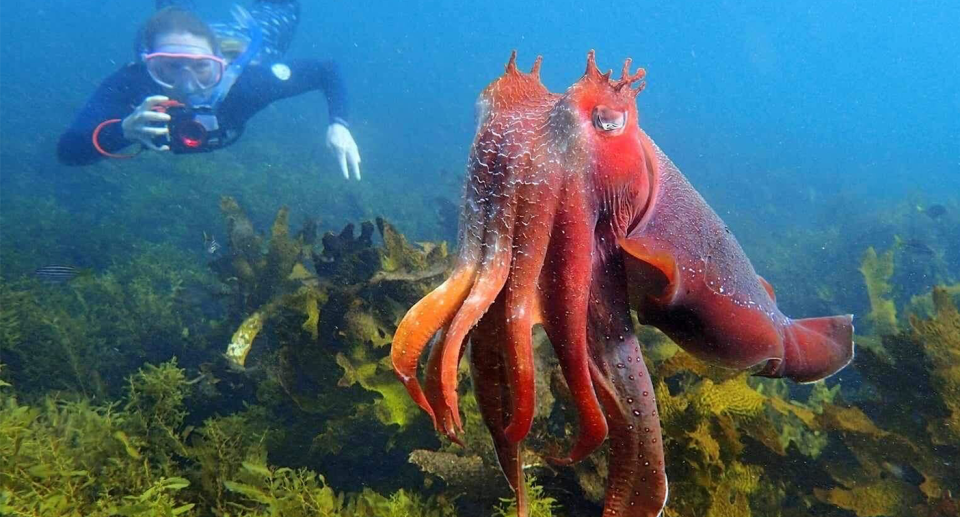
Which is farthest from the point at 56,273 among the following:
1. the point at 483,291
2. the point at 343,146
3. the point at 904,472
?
the point at 904,472

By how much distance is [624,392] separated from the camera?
1523 millimetres

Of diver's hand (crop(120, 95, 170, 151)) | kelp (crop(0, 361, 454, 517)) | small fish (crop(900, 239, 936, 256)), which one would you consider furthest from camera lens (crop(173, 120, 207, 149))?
small fish (crop(900, 239, 936, 256))

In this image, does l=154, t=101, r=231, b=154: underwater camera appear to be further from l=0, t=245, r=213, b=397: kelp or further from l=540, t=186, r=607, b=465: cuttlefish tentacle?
l=540, t=186, r=607, b=465: cuttlefish tentacle

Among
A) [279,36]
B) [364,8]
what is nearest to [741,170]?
[279,36]

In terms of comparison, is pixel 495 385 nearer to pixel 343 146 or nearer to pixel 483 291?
pixel 483 291

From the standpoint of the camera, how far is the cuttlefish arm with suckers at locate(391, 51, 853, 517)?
126cm

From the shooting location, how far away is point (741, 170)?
3766cm

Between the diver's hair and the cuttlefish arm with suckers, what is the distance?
904cm

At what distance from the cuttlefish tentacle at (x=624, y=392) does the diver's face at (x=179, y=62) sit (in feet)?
29.7

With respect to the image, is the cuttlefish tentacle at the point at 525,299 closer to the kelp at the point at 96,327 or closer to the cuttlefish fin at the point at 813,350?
the cuttlefish fin at the point at 813,350

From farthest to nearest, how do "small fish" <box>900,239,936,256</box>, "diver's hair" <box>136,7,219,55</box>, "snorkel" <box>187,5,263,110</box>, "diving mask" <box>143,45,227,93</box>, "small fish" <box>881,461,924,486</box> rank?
"small fish" <box>900,239,936,256</box>
"snorkel" <box>187,5,263,110</box>
"diver's hair" <box>136,7,219,55</box>
"diving mask" <box>143,45,227,93</box>
"small fish" <box>881,461,924,486</box>

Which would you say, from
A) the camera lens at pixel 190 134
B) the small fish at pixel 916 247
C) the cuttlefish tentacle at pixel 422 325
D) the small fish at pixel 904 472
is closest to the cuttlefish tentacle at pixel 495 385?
the cuttlefish tentacle at pixel 422 325

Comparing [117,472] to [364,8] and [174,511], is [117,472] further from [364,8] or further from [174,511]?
[364,8]

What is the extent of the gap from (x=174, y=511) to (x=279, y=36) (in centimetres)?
1343
